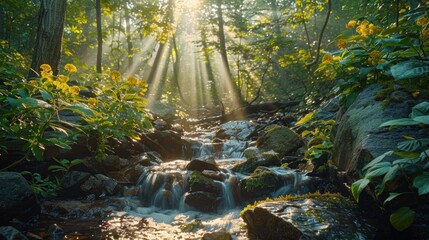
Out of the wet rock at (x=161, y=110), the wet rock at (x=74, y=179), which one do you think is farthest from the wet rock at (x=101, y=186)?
the wet rock at (x=161, y=110)

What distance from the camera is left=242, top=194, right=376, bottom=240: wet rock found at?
2.94m

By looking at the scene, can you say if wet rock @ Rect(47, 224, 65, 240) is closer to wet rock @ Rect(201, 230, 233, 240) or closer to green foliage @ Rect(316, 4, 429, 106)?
wet rock @ Rect(201, 230, 233, 240)

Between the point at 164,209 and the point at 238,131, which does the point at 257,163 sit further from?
the point at 238,131

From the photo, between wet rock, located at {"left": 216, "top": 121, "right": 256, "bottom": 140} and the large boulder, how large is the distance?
241 inches

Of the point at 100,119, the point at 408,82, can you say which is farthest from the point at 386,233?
the point at 100,119

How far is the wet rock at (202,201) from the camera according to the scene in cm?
541

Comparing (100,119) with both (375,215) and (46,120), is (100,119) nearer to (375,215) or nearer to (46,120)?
(46,120)

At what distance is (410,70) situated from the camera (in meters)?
2.86

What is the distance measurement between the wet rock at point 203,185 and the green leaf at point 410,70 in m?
3.74

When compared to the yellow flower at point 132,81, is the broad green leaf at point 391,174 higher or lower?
lower

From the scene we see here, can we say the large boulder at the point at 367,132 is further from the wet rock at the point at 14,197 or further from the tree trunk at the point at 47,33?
the tree trunk at the point at 47,33

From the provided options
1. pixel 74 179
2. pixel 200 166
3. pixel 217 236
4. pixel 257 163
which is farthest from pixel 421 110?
pixel 74 179

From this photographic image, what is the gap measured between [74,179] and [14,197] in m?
1.60

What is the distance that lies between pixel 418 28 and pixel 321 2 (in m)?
7.77
